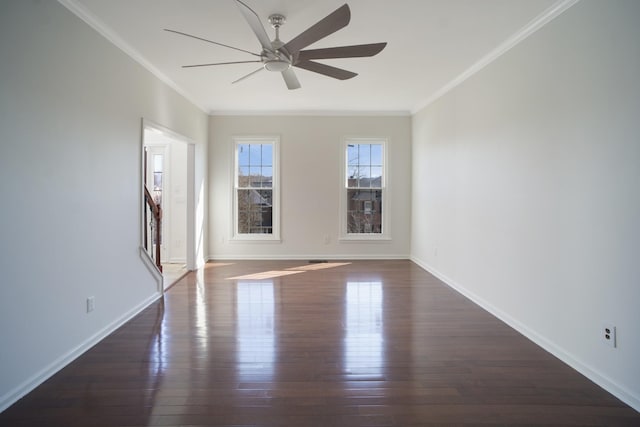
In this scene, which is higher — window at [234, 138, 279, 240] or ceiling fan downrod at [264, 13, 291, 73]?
ceiling fan downrod at [264, 13, 291, 73]

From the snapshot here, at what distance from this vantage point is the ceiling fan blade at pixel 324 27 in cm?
222

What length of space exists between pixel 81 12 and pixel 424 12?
2676mm

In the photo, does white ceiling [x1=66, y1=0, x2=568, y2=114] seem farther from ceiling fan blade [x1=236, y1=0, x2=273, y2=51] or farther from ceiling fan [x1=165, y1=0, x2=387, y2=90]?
ceiling fan blade [x1=236, y1=0, x2=273, y2=51]

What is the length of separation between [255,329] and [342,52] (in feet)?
8.05

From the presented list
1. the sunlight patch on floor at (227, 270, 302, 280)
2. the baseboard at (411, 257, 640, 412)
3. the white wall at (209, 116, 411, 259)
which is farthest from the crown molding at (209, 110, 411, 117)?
the baseboard at (411, 257, 640, 412)

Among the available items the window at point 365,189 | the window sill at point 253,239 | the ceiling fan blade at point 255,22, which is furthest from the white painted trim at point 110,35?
the window at point 365,189

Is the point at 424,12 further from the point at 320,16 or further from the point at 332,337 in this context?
the point at 332,337

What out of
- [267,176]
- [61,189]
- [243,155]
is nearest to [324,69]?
[61,189]

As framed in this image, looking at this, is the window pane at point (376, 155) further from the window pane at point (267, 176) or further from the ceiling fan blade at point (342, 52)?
the ceiling fan blade at point (342, 52)

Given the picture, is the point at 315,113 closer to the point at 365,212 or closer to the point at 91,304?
the point at 365,212

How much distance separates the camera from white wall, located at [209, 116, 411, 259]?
21.6 ft

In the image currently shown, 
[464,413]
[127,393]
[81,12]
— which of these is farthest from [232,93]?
[464,413]

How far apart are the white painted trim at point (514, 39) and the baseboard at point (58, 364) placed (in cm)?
444

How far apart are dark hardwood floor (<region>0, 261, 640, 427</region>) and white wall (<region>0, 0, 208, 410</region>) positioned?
262 millimetres
